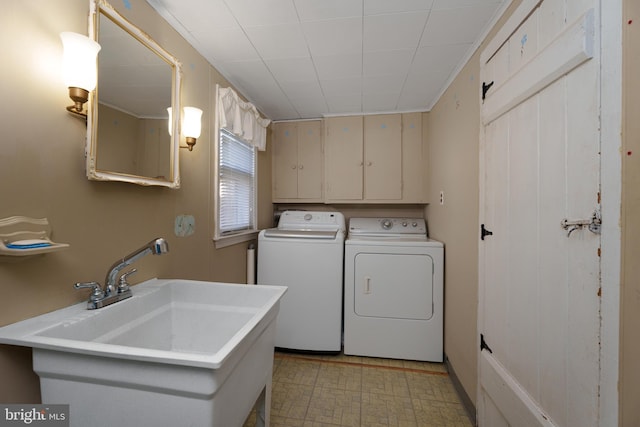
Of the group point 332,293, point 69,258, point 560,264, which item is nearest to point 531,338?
point 560,264

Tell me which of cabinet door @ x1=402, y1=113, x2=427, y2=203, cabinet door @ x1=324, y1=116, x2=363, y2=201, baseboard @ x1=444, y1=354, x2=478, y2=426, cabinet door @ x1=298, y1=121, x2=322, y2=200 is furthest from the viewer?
cabinet door @ x1=298, y1=121, x2=322, y2=200

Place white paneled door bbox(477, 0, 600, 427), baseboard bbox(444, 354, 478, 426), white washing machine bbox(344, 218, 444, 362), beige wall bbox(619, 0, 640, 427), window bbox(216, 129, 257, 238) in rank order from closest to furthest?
1. beige wall bbox(619, 0, 640, 427)
2. white paneled door bbox(477, 0, 600, 427)
3. baseboard bbox(444, 354, 478, 426)
4. window bbox(216, 129, 257, 238)
5. white washing machine bbox(344, 218, 444, 362)

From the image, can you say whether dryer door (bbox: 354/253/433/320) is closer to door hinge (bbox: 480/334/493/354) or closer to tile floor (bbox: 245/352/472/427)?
tile floor (bbox: 245/352/472/427)

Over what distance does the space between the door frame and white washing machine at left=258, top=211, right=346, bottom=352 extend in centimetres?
166

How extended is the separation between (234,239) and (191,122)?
101 cm

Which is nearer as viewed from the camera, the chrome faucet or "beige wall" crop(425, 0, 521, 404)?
the chrome faucet

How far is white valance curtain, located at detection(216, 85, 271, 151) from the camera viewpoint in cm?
181

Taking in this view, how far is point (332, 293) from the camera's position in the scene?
2.23 metres

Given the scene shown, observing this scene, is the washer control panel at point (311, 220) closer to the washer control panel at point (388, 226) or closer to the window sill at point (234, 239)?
the washer control panel at point (388, 226)

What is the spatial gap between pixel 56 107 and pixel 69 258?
0.53 m

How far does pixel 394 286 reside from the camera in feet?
7.16

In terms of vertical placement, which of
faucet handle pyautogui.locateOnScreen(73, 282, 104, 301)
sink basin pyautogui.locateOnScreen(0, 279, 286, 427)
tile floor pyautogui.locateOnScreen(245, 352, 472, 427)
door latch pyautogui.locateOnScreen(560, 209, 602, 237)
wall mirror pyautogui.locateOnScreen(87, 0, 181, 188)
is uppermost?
wall mirror pyautogui.locateOnScreen(87, 0, 181, 188)

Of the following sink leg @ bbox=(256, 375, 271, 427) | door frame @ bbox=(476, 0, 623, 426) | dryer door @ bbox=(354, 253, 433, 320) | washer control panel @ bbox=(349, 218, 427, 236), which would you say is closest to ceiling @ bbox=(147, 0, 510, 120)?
door frame @ bbox=(476, 0, 623, 426)

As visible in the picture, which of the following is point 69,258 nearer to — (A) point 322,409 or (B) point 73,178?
(B) point 73,178
